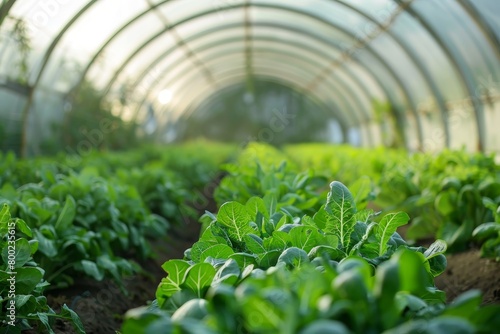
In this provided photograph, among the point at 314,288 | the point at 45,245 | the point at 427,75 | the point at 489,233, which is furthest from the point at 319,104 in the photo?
the point at 314,288

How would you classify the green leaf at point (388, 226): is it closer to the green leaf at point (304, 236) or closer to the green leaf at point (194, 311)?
the green leaf at point (304, 236)

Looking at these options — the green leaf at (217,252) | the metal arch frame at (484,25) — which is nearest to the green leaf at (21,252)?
the green leaf at (217,252)

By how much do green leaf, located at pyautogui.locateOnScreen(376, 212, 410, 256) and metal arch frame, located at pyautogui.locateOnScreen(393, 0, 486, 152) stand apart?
9011 mm

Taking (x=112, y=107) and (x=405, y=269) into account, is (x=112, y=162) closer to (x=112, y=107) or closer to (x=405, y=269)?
(x=112, y=107)

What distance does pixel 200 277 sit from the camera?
6.59 ft

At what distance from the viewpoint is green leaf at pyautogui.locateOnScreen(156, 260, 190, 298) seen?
2.08 metres

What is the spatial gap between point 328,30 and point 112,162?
677cm

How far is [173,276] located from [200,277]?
12cm

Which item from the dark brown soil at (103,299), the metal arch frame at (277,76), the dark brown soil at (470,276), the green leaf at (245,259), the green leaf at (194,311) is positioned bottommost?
the dark brown soil at (103,299)

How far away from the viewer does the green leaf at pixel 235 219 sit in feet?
8.41

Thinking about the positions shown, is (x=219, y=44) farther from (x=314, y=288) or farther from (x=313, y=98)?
(x=314, y=288)

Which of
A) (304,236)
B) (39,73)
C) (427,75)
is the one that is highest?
(427,75)

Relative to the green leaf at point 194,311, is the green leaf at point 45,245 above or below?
below

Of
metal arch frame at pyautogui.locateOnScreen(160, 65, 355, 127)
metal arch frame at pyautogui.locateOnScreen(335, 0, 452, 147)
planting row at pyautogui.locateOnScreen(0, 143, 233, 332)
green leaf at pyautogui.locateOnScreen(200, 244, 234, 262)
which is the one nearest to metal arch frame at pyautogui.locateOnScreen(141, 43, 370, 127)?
metal arch frame at pyautogui.locateOnScreen(160, 65, 355, 127)
